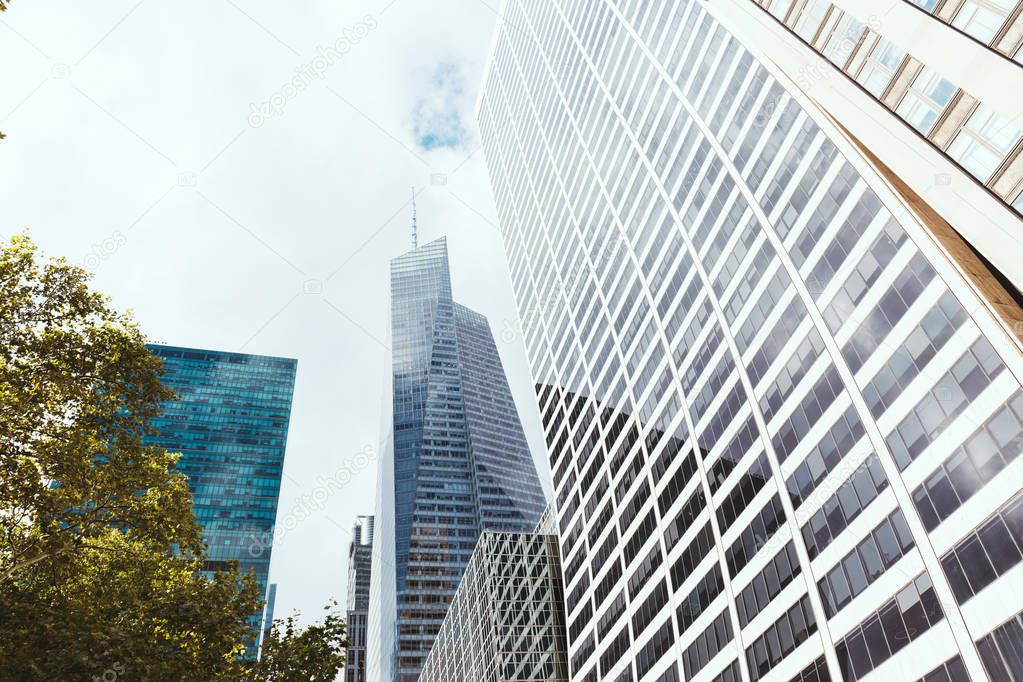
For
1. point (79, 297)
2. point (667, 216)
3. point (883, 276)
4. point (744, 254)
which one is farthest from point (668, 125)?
point (79, 297)

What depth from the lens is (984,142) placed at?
94.7ft

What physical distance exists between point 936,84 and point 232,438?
12685 centimetres

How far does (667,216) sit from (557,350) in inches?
1136

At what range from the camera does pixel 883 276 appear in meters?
39.1

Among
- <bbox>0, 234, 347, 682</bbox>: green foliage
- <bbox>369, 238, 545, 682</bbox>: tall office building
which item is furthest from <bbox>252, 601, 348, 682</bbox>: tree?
<bbox>369, 238, 545, 682</bbox>: tall office building

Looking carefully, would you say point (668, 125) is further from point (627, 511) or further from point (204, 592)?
point (204, 592)

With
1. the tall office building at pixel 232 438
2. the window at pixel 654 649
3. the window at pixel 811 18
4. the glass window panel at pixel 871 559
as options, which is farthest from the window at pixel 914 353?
the tall office building at pixel 232 438

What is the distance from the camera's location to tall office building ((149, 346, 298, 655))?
4616 inches

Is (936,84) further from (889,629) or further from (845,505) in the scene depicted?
(889,629)

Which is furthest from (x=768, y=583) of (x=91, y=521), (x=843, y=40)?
(x=91, y=521)

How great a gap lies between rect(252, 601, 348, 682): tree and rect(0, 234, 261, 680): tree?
3.34 feet

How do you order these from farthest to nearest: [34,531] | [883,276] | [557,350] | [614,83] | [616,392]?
[557,350]
[614,83]
[616,392]
[883,276]
[34,531]

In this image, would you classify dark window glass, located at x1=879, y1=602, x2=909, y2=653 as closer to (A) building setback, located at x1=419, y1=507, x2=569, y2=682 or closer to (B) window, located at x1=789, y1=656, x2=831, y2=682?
(B) window, located at x1=789, y1=656, x2=831, y2=682

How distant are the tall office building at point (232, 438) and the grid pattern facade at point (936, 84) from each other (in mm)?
103106
